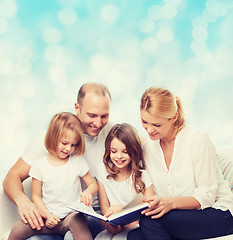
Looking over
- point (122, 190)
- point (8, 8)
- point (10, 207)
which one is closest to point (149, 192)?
point (122, 190)

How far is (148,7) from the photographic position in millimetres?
3678

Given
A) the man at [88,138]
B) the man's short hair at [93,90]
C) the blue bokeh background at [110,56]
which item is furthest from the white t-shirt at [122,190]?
the blue bokeh background at [110,56]

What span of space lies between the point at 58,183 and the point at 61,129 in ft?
0.90

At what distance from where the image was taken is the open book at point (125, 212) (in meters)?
1.72

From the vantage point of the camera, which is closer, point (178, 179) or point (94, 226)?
point (178, 179)

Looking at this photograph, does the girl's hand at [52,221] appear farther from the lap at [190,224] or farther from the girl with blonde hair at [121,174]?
the lap at [190,224]

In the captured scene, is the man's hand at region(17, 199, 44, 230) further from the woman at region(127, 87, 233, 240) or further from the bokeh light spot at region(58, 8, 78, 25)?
the bokeh light spot at region(58, 8, 78, 25)

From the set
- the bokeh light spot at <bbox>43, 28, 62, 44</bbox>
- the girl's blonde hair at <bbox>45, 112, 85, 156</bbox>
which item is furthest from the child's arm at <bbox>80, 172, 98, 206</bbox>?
the bokeh light spot at <bbox>43, 28, 62, 44</bbox>

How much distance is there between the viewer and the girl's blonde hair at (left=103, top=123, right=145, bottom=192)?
2064 millimetres

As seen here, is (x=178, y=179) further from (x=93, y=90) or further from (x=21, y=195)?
(x=21, y=195)

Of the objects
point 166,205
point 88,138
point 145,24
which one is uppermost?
point 145,24

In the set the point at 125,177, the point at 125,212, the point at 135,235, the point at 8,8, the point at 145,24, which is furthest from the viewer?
the point at 145,24

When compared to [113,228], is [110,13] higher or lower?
higher

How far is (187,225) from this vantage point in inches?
72.3
